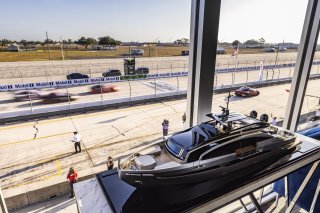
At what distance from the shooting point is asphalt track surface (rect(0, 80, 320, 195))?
7827 millimetres

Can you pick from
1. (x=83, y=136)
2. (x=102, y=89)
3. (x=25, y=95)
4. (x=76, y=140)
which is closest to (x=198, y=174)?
(x=76, y=140)

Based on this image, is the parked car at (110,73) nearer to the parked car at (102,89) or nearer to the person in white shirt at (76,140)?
the parked car at (102,89)

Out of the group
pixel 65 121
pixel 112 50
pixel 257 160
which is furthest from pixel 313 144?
pixel 112 50

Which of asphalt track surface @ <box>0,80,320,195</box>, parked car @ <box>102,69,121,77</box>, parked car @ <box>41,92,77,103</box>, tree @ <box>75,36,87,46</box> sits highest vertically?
tree @ <box>75,36,87,46</box>

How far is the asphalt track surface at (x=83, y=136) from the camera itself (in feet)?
25.7

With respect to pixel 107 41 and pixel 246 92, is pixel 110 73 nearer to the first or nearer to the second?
pixel 246 92

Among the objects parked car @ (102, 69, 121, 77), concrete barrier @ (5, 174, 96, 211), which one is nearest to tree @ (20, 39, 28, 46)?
parked car @ (102, 69, 121, 77)

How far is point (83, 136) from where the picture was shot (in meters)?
11.0

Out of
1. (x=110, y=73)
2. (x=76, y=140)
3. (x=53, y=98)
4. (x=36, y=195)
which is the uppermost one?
(x=110, y=73)

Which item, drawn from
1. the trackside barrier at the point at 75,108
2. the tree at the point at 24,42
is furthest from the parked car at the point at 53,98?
the tree at the point at 24,42

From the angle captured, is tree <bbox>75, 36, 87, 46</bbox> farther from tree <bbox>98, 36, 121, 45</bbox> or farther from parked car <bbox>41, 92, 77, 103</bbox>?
parked car <bbox>41, 92, 77, 103</bbox>

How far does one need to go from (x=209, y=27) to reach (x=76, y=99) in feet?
51.6

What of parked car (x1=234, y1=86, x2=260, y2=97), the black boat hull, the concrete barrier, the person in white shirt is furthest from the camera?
parked car (x1=234, y1=86, x2=260, y2=97)

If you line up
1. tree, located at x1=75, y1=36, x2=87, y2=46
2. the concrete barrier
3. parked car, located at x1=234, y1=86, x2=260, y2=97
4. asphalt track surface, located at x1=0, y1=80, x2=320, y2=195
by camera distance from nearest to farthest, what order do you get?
the concrete barrier
asphalt track surface, located at x1=0, y1=80, x2=320, y2=195
parked car, located at x1=234, y1=86, x2=260, y2=97
tree, located at x1=75, y1=36, x2=87, y2=46
